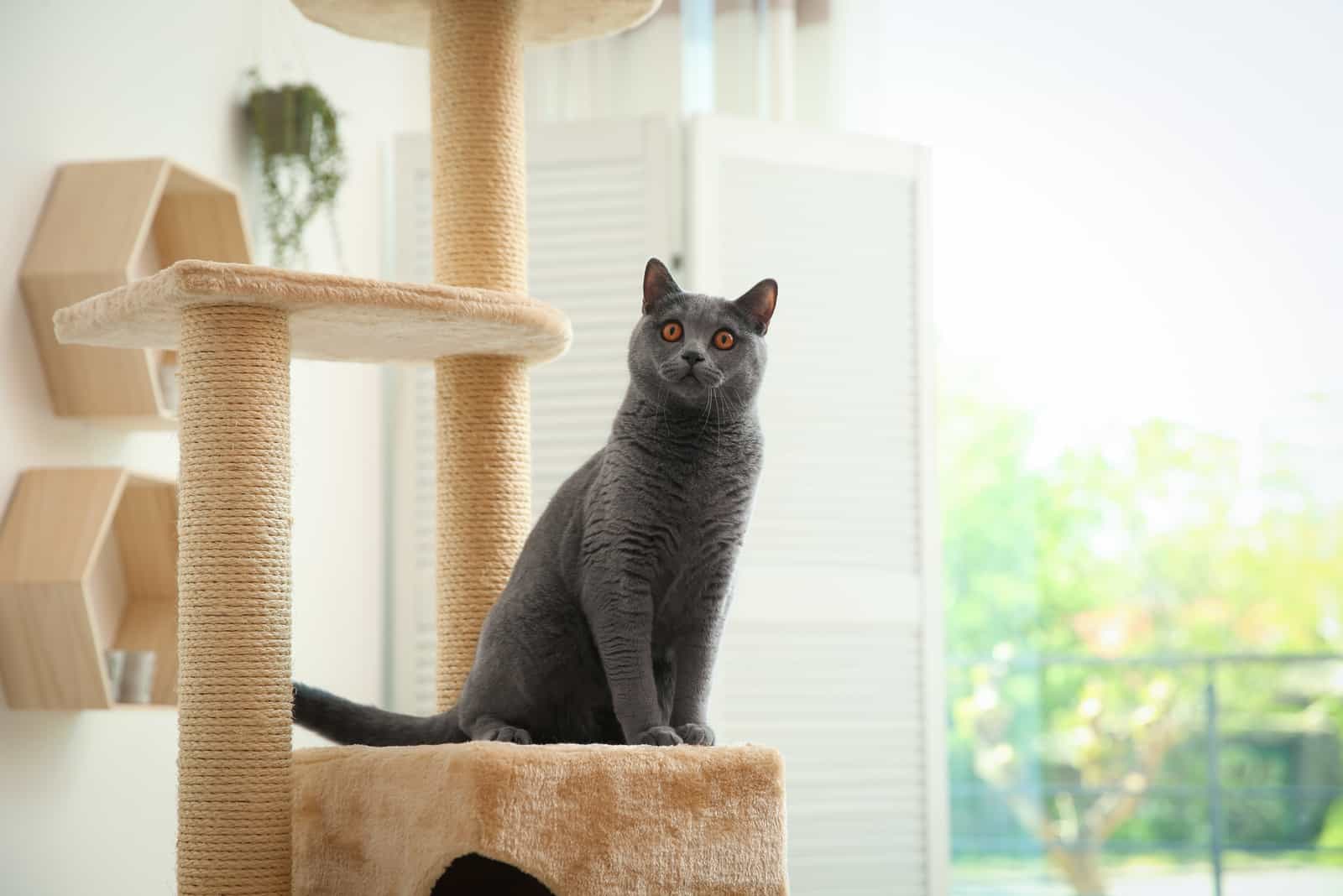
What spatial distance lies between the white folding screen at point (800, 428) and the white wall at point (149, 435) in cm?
12

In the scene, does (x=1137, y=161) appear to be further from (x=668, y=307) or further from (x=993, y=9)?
(x=668, y=307)

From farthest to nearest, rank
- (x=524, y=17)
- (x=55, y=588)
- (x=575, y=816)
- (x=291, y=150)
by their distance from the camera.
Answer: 1. (x=291, y=150)
2. (x=524, y=17)
3. (x=55, y=588)
4. (x=575, y=816)

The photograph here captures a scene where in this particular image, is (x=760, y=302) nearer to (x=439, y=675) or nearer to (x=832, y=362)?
(x=439, y=675)

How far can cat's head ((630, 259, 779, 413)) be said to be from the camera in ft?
4.38

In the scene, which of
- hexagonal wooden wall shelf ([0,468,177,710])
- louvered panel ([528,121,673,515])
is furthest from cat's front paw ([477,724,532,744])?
louvered panel ([528,121,673,515])

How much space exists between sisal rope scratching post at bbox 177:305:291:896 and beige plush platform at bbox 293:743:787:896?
0.33ft

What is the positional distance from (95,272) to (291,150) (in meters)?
0.71

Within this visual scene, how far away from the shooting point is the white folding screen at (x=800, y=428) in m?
2.72

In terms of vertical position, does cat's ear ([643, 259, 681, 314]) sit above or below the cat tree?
above

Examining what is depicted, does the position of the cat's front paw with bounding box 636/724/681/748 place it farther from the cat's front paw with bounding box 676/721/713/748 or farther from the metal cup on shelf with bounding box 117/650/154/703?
the metal cup on shelf with bounding box 117/650/154/703

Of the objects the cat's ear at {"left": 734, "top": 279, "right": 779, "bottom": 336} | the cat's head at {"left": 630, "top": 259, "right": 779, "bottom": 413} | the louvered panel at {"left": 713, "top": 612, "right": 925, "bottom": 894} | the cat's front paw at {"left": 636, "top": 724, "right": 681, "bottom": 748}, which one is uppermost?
the cat's ear at {"left": 734, "top": 279, "right": 779, "bottom": 336}

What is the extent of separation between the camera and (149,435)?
2.09m

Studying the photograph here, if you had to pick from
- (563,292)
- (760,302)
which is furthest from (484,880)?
(563,292)

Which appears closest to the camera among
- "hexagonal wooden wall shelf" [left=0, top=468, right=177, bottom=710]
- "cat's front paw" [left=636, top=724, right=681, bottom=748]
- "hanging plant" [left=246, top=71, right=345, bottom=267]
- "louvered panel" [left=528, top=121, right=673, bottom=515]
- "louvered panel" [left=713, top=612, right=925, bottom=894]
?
"cat's front paw" [left=636, top=724, right=681, bottom=748]
